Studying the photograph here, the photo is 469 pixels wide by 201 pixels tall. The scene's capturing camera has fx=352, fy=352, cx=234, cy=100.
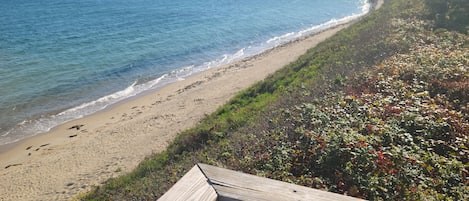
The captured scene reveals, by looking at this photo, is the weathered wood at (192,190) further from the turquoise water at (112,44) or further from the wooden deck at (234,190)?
the turquoise water at (112,44)

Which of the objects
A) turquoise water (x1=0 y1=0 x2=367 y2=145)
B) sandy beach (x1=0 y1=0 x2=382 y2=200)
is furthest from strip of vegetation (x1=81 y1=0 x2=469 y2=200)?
turquoise water (x1=0 y1=0 x2=367 y2=145)

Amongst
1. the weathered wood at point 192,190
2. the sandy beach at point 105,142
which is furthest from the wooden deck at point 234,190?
the sandy beach at point 105,142

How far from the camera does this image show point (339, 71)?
12.1m

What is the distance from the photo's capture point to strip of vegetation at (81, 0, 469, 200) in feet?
16.8

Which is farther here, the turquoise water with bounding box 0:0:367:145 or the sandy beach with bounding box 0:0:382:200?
the turquoise water with bounding box 0:0:367:145

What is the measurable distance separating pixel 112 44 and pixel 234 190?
3280cm

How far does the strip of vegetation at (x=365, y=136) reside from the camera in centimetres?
511

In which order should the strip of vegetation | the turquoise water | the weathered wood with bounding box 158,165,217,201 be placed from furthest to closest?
the turquoise water, the strip of vegetation, the weathered wood with bounding box 158,165,217,201

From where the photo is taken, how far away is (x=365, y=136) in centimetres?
623

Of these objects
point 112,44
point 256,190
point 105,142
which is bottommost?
point 105,142

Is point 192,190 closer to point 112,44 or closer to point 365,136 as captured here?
point 365,136

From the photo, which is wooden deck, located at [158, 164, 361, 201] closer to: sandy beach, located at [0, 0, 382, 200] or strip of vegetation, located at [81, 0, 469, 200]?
strip of vegetation, located at [81, 0, 469, 200]

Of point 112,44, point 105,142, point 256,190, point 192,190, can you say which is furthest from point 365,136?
point 112,44

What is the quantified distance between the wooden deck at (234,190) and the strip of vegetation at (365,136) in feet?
9.82
